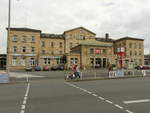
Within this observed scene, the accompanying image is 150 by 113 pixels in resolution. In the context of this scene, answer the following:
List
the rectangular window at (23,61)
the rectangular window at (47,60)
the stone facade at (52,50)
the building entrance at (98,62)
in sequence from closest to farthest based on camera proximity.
Result: the rectangular window at (23,61)
the stone facade at (52,50)
the rectangular window at (47,60)
the building entrance at (98,62)

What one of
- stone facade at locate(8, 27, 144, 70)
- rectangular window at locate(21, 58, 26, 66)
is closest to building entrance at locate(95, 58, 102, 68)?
stone facade at locate(8, 27, 144, 70)

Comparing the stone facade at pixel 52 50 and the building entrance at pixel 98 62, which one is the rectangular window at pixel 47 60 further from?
the building entrance at pixel 98 62

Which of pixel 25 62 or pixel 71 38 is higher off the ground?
pixel 71 38

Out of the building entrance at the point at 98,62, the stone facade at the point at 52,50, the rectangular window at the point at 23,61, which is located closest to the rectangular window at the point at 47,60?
the stone facade at the point at 52,50

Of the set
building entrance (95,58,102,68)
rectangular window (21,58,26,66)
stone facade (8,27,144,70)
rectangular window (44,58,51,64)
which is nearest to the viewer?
rectangular window (21,58,26,66)

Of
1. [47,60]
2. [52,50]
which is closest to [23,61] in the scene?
[47,60]

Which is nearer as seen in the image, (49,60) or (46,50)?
(49,60)

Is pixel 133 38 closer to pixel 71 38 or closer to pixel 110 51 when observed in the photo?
pixel 110 51

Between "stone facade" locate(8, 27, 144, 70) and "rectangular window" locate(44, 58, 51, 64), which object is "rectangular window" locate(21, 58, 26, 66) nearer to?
"stone facade" locate(8, 27, 144, 70)

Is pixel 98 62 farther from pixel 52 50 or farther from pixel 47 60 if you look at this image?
pixel 52 50

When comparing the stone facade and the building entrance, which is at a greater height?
the stone facade

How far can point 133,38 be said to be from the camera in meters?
73.1

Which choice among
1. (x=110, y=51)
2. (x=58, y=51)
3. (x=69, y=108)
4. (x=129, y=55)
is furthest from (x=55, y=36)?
(x=69, y=108)

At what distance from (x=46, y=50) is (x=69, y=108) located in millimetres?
59335
